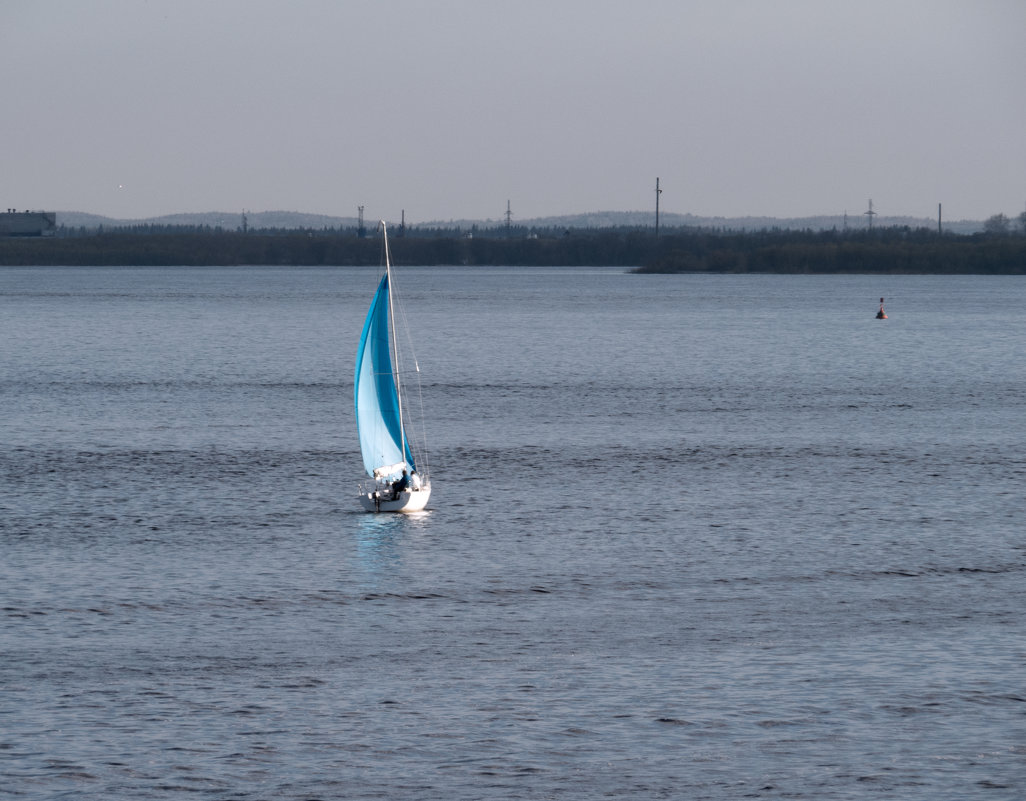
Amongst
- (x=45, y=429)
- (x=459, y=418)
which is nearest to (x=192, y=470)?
(x=45, y=429)

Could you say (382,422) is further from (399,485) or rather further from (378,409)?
(399,485)

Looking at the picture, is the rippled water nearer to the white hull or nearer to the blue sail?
the white hull

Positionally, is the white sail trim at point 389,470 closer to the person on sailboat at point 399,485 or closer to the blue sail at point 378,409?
the blue sail at point 378,409

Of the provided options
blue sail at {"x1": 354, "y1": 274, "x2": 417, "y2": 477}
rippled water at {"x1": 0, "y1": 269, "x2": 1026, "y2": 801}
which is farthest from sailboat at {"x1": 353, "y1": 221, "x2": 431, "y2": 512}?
rippled water at {"x1": 0, "y1": 269, "x2": 1026, "y2": 801}

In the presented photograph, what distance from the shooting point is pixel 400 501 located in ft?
131

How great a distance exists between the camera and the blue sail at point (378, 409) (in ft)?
134

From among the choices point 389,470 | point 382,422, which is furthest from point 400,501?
point 382,422

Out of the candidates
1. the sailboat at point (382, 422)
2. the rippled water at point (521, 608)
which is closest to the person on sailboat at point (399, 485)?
the sailboat at point (382, 422)

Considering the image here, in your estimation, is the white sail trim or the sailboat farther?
the white sail trim

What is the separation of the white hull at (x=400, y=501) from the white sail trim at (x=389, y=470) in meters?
0.59

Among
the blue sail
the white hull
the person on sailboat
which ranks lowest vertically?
the white hull

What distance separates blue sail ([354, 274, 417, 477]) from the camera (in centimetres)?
4078

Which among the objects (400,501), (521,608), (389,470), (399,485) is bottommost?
(521,608)

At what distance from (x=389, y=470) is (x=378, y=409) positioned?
5.39 feet
